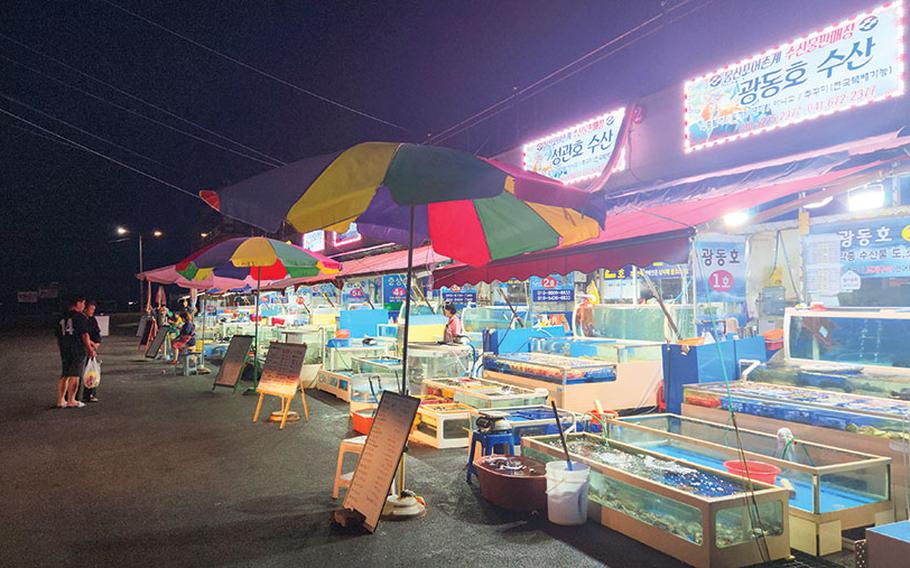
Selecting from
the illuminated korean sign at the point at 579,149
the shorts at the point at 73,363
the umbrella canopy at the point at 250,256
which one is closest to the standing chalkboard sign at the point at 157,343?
the shorts at the point at 73,363

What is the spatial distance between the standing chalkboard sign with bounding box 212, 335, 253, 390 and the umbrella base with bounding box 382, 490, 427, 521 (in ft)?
24.9

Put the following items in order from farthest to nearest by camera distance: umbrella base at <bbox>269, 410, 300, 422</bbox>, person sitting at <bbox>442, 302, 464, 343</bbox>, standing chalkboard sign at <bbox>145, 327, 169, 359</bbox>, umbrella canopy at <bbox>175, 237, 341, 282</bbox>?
1. standing chalkboard sign at <bbox>145, 327, 169, 359</bbox>
2. person sitting at <bbox>442, 302, 464, 343</bbox>
3. umbrella canopy at <bbox>175, 237, 341, 282</bbox>
4. umbrella base at <bbox>269, 410, 300, 422</bbox>

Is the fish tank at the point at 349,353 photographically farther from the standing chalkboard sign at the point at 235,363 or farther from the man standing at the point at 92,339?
the man standing at the point at 92,339

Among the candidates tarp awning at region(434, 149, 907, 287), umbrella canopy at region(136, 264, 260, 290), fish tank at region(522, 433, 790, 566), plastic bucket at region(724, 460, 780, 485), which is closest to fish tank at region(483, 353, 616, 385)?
tarp awning at region(434, 149, 907, 287)

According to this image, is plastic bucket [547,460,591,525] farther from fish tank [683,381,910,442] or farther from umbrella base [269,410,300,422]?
umbrella base [269,410,300,422]

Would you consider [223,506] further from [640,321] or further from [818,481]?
[640,321]

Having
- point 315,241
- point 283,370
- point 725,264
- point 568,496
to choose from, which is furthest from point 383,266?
point 315,241

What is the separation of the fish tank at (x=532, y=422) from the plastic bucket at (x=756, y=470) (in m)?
2.04

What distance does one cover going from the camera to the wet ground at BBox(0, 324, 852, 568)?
4500 mm

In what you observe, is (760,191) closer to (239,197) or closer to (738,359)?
(738,359)

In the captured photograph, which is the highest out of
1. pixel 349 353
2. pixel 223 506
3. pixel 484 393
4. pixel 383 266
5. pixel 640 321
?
pixel 383 266

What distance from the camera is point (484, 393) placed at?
8.31m

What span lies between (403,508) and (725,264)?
5.40 m

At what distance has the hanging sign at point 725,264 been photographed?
7879mm
